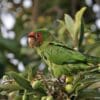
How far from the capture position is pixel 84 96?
1179 millimetres

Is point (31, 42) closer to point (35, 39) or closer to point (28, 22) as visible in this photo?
point (35, 39)

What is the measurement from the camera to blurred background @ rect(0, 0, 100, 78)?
2.51 m

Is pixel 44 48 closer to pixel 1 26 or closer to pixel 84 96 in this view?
pixel 84 96

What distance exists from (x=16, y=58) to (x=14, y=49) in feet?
0.27

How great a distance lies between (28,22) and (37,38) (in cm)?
183

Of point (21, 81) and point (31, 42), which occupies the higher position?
point (31, 42)

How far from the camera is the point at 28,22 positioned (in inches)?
117

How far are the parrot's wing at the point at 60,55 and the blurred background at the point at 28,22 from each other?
928mm

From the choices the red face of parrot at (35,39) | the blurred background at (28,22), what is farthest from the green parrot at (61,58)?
the blurred background at (28,22)

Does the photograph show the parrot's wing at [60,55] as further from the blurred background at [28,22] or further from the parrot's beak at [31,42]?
the blurred background at [28,22]

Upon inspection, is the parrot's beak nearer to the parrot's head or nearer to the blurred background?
the parrot's head

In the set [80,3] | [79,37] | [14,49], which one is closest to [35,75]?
[79,37]

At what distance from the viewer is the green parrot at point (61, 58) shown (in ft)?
3.76

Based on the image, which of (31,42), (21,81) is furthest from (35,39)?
(21,81)
